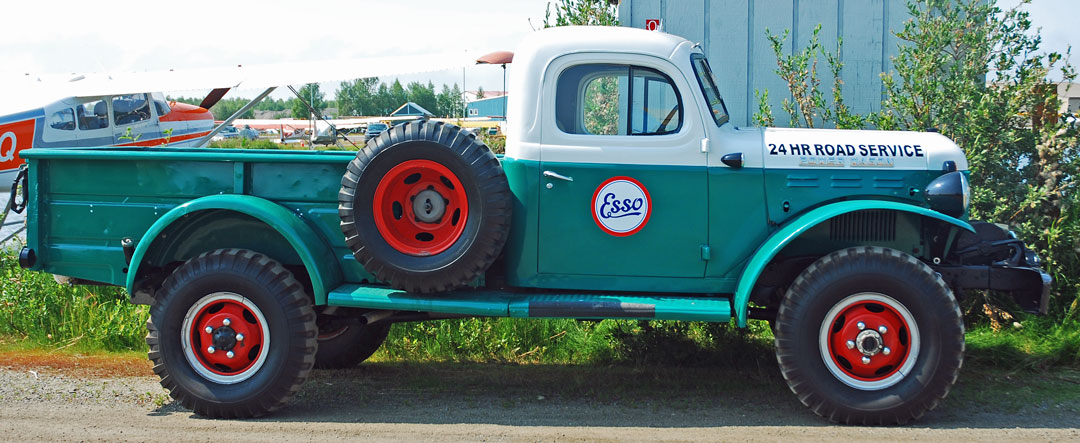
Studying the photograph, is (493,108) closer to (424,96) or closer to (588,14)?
(588,14)

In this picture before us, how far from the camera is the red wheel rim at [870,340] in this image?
486 centimetres

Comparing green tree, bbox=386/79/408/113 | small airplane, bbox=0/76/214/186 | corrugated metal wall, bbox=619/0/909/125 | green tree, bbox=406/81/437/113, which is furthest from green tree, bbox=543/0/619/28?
green tree, bbox=386/79/408/113

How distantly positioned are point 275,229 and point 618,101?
210cm

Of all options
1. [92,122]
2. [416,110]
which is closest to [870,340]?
[92,122]

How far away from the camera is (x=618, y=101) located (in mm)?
5199

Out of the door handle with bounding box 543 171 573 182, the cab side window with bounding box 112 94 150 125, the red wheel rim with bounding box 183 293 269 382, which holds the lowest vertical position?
the red wheel rim with bounding box 183 293 269 382

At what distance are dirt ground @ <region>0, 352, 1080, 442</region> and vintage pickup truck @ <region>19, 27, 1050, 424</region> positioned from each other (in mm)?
275

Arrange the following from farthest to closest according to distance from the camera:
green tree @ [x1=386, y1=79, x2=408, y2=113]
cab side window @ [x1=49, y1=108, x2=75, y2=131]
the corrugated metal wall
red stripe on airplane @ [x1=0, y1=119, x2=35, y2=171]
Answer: green tree @ [x1=386, y1=79, x2=408, y2=113]
cab side window @ [x1=49, y1=108, x2=75, y2=131]
red stripe on airplane @ [x1=0, y1=119, x2=35, y2=171]
the corrugated metal wall

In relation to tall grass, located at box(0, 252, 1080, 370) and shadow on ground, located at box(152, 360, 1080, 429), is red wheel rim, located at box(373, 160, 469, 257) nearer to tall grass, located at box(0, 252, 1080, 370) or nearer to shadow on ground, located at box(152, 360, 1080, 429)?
shadow on ground, located at box(152, 360, 1080, 429)

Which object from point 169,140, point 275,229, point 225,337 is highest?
point 169,140

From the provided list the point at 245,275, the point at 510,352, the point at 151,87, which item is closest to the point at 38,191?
the point at 245,275

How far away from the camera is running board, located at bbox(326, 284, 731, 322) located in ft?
16.1

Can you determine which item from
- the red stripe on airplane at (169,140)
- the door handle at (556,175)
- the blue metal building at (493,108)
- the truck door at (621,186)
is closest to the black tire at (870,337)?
the truck door at (621,186)

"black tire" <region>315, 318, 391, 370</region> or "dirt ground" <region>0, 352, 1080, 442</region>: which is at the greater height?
"black tire" <region>315, 318, 391, 370</region>
